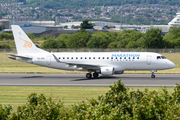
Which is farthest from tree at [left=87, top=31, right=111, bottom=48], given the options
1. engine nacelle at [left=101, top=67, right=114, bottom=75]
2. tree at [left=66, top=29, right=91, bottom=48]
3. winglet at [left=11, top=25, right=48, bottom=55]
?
engine nacelle at [left=101, top=67, right=114, bottom=75]

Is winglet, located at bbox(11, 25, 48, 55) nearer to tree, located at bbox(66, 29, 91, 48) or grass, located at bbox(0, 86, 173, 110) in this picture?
grass, located at bbox(0, 86, 173, 110)

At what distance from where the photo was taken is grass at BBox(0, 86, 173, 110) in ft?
78.6

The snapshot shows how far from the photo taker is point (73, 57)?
42.2 m

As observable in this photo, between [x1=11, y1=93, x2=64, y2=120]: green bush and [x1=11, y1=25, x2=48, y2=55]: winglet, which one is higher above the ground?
A: [x1=11, y1=25, x2=48, y2=55]: winglet

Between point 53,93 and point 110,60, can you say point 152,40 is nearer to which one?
point 110,60

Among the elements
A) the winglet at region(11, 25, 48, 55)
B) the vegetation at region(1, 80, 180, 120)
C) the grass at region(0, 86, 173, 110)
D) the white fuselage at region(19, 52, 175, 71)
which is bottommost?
the grass at region(0, 86, 173, 110)

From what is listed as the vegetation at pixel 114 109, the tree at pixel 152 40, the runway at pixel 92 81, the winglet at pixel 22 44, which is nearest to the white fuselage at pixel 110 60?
the winglet at pixel 22 44

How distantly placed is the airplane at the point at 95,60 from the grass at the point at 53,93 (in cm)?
916

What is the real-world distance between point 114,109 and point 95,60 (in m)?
28.6

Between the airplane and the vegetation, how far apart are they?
24.3 meters

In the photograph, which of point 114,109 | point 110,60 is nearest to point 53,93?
point 110,60

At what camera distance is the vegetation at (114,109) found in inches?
498

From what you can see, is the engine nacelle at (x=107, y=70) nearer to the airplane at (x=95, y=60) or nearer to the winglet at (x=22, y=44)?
the airplane at (x=95, y=60)

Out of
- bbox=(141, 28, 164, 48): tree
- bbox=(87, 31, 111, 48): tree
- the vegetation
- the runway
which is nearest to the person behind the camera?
the vegetation
